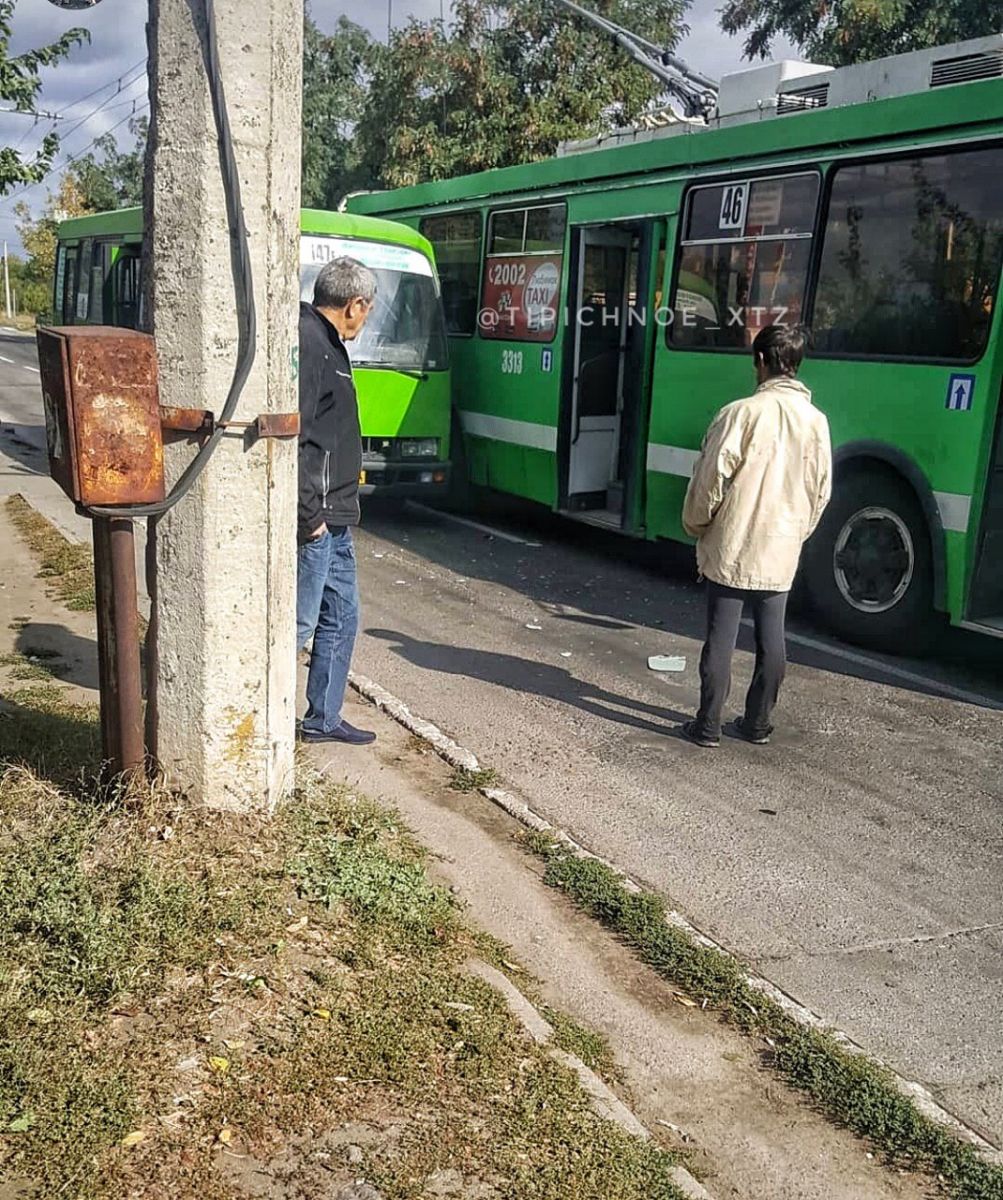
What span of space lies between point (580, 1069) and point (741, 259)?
6.76 metres

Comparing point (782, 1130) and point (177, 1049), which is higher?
point (177, 1049)

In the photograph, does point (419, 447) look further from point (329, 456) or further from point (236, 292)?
point (236, 292)

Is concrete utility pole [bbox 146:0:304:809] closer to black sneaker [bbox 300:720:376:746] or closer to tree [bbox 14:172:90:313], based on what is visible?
black sneaker [bbox 300:720:376:746]

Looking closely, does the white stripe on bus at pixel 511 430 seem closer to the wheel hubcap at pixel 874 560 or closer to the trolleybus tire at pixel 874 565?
the trolleybus tire at pixel 874 565

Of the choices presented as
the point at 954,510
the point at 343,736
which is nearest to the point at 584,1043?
the point at 343,736

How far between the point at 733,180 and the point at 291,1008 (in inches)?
281

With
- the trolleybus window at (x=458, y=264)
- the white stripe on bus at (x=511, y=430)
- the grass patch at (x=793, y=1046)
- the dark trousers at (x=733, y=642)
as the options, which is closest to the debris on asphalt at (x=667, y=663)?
the dark trousers at (x=733, y=642)

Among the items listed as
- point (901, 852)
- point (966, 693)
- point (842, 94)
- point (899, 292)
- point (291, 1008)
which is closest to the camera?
point (291, 1008)

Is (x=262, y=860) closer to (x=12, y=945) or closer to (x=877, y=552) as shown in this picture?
(x=12, y=945)

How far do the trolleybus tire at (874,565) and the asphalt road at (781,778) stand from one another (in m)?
0.22

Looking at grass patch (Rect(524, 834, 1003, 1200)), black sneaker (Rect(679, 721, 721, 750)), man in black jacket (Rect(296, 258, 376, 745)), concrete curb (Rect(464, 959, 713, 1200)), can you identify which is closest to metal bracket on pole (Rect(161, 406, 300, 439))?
man in black jacket (Rect(296, 258, 376, 745))

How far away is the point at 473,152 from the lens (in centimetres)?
2275

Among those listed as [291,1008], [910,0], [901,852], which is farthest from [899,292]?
[910,0]

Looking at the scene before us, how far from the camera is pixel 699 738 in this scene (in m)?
5.93
